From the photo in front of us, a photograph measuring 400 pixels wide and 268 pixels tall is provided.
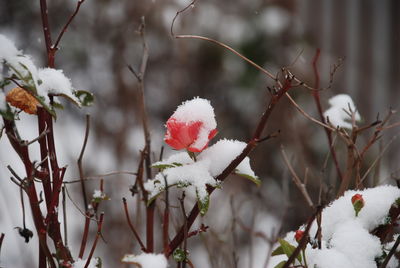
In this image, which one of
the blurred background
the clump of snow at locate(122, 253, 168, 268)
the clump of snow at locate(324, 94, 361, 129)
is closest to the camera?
the clump of snow at locate(122, 253, 168, 268)

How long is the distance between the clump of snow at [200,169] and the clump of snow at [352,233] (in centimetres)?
16

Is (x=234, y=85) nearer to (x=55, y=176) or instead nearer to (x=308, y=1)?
(x=308, y=1)

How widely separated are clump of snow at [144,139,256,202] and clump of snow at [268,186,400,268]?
6.3 inches

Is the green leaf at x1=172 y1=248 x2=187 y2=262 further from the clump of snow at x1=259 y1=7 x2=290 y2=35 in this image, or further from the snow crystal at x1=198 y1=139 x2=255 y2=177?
the clump of snow at x1=259 y1=7 x2=290 y2=35

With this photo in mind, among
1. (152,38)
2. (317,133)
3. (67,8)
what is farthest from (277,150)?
(67,8)

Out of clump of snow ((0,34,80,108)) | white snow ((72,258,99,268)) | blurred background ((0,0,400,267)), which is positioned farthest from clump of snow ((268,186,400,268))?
blurred background ((0,0,400,267))

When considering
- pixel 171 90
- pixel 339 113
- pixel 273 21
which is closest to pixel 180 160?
pixel 339 113

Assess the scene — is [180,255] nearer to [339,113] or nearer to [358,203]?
[358,203]

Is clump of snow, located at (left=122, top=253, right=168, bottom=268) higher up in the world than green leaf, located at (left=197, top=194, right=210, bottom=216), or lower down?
lower down

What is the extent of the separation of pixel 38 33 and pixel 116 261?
4.67 ft

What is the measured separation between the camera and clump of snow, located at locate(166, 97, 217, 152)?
0.72 meters

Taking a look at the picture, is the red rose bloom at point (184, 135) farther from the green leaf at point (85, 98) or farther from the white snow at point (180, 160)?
the green leaf at point (85, 98)

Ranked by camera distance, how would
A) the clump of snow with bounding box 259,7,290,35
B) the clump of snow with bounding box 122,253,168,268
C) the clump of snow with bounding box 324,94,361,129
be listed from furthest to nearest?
the clump of snow with bounding box 259,7,290,35 < the clump of snow with bounding box 324,94,361,129 < the clump of snow with bounding box 122,253,168,268

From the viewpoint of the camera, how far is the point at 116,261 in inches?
103
